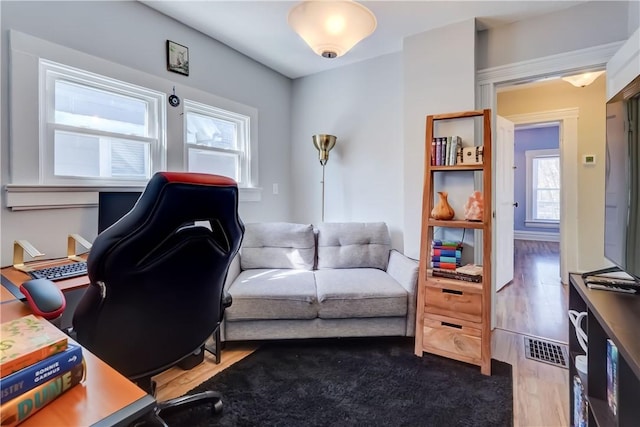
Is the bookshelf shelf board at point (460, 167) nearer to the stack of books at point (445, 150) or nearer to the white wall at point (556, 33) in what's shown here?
the stack of books at point (445, 150)

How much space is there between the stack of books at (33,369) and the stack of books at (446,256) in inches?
80.1

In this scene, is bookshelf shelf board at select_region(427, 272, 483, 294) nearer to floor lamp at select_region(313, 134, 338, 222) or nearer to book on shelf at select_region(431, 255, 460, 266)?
book on shelf at select_region(431, 255, 460, 266)

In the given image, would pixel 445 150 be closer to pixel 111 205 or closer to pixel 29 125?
pixel 111 205

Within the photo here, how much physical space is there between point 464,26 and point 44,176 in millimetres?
2996

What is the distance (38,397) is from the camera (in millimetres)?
527

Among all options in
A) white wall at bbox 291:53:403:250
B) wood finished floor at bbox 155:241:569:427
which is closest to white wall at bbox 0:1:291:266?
white wall at bbox 291:53:403:250

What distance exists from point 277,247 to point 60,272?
4.97 ft

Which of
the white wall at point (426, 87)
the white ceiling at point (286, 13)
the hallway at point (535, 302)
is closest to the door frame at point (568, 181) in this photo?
the hallway at point (535, 302)

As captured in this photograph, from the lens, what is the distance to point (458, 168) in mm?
2131

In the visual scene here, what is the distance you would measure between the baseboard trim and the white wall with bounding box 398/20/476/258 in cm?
529

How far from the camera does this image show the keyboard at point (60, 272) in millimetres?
1438

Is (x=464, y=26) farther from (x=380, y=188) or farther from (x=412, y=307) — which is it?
(x=412, y=307)

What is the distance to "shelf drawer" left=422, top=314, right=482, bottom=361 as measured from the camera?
1942 mm

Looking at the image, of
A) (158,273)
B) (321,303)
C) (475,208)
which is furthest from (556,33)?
(158,273)
